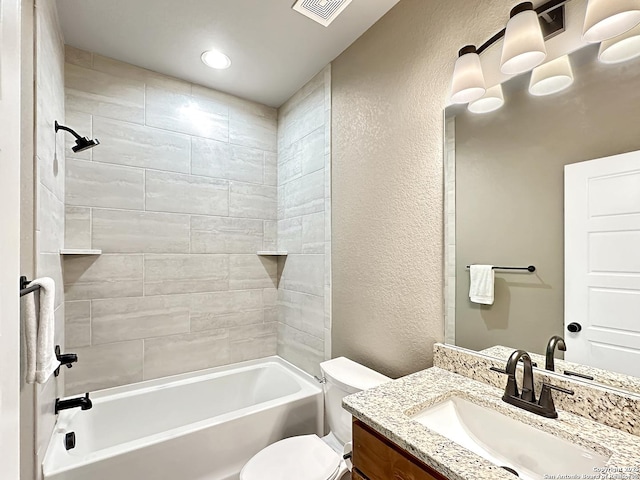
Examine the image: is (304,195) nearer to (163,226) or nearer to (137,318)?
(163,226)

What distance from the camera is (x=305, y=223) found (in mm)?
2402

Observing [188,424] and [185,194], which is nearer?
[188,424]

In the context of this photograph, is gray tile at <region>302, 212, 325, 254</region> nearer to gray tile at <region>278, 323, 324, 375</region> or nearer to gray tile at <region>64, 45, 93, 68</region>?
gray tile at <region>278, 323, 324, 375</region>

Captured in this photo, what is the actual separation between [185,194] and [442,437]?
85.7 inches

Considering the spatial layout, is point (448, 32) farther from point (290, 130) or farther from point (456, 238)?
point (290, 130)

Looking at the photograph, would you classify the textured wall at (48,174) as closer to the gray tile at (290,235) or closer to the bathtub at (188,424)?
the bathtub at (188,424)

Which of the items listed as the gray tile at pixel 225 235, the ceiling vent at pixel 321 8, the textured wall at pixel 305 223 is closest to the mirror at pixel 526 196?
the ceiling vent at pixel 321 8

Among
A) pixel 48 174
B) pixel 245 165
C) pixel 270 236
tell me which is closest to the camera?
pixel 48 174

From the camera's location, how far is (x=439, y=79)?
1490 mm

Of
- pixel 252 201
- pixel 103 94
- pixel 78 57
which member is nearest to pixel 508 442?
pixel 252 201

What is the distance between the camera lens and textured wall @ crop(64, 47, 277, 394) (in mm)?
2035

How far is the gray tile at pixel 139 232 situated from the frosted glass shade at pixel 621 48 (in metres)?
2.37

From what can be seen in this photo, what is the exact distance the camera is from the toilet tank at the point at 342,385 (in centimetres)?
161

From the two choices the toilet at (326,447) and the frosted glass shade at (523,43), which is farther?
the toilet at (326,447)
